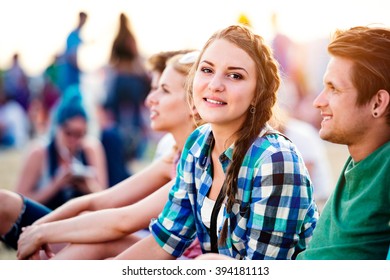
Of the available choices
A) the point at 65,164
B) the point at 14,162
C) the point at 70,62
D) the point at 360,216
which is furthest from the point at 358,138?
the point at 14,162

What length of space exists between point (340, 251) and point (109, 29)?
3.84m

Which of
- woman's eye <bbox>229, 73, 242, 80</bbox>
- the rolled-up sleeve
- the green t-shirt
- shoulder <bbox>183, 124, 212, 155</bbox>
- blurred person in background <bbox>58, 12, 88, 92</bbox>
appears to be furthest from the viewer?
blurred person in background <bbox>58, 12, 88, 92</bbox>

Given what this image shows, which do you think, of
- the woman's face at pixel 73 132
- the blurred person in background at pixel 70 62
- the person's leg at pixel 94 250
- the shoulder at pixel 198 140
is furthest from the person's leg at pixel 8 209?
the blurred person in background at pixel 70 62

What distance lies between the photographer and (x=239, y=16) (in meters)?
2.46

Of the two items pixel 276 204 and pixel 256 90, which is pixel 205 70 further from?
pixel 276 204

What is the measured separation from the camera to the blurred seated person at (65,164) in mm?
Result: 3514

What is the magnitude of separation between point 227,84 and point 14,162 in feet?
16.7

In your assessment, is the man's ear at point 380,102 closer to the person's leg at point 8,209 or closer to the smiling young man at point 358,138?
the smiling young man at point 358,138

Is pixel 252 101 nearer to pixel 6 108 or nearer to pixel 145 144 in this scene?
pixel 145 144

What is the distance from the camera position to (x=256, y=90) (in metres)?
1.78

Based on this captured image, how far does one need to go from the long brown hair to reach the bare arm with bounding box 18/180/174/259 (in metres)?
0.40

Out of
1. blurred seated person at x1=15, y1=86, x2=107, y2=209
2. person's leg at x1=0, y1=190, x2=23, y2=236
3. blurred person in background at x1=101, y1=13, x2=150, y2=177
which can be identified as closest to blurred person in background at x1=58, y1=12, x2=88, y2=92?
blurred person in background at x1=101, y1=13, x2=150, y2=177

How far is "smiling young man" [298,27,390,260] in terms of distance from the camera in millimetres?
→ 1512

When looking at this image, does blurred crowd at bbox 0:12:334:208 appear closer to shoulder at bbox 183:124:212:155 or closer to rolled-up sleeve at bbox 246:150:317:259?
shoulder at bbox 183:124:212:155
